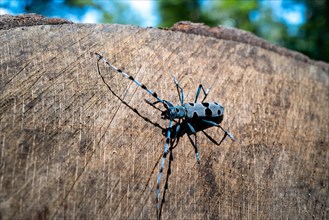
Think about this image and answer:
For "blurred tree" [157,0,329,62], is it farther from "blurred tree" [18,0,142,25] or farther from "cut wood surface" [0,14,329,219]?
"cut wood surface" [0,14,329,219]

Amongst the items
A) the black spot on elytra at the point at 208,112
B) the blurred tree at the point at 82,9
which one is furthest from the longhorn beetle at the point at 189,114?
the blurred tree at the point at 82,9

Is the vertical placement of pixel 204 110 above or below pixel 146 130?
above

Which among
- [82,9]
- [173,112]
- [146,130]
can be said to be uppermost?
[82,9]

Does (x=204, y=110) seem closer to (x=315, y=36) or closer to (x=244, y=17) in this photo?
(x=244, y=17)

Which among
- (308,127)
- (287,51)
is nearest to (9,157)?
(308,127)

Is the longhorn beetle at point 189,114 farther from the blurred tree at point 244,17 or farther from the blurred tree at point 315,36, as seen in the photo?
the blurred tree at point 315,36

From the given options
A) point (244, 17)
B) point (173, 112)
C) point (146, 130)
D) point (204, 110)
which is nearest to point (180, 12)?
point (244, 17)

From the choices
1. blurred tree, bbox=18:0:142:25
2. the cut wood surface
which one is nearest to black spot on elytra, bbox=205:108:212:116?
the cut wood surface

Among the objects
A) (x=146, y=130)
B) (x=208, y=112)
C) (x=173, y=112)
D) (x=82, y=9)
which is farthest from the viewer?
(x=82, y=9)
